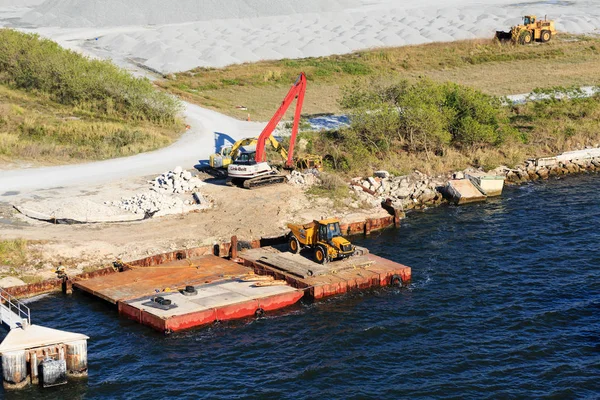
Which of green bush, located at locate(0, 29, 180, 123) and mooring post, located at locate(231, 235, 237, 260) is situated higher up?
green bush, located at locate(0, 29, 180, 123)

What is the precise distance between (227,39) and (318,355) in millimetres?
90319

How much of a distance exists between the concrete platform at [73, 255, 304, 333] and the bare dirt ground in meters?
2.66

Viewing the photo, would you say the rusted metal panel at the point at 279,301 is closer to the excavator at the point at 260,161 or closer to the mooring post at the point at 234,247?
the mooring post at the point at 234,247

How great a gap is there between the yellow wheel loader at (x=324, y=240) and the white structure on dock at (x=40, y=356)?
16.2m

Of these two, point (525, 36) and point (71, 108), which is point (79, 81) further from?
point (525, 36)

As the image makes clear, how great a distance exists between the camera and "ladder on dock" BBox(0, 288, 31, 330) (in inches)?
1722

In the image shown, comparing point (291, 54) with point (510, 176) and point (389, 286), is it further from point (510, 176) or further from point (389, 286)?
point (389, 286)

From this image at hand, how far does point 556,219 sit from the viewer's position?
2542 inches

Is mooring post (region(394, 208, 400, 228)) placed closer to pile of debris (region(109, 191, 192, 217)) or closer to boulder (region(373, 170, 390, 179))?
boulder (region(373, 170, 390, 179))

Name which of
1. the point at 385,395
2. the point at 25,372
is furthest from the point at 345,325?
the point at 25,372

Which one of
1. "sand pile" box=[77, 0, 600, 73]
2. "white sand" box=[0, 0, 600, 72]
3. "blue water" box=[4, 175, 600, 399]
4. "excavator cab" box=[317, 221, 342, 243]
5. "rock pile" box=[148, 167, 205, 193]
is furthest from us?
"white sand" box=[0, 0, 600, 72]

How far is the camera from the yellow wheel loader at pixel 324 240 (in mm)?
52750

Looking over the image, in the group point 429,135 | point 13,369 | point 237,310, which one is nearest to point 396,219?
point 429,135

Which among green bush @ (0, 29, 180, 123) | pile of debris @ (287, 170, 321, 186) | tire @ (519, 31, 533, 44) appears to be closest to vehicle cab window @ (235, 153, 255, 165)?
pile of debris @ (287, 170, 321, 186)
